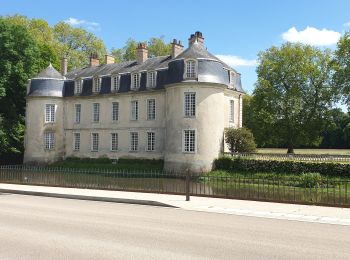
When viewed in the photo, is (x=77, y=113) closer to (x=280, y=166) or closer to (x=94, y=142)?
(x=94, y=142)

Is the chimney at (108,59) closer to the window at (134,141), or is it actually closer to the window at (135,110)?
the window at (135,110)

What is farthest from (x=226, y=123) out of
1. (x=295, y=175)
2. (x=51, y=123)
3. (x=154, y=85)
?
(x=51, y=123)

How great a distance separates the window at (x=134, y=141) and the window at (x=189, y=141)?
6406 mm

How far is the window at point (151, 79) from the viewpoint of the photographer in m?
35.0

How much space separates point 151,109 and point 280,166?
40.8ft

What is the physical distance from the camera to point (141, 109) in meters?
35.9

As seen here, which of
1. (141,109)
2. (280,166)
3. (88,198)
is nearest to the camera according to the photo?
(88,198)

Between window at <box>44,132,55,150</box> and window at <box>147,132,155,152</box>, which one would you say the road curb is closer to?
window at <box>147,132,155,152</box>

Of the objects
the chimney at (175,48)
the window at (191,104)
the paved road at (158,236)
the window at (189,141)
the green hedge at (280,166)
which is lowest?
the paved road at (158,236)

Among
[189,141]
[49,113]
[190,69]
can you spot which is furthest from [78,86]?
[189,141]

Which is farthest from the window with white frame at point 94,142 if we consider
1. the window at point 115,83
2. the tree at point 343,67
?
the tree at point 343,67

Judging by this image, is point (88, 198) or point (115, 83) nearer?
point (88, 198)

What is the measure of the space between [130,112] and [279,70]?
58.2ft

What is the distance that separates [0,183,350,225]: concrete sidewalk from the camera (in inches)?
447
